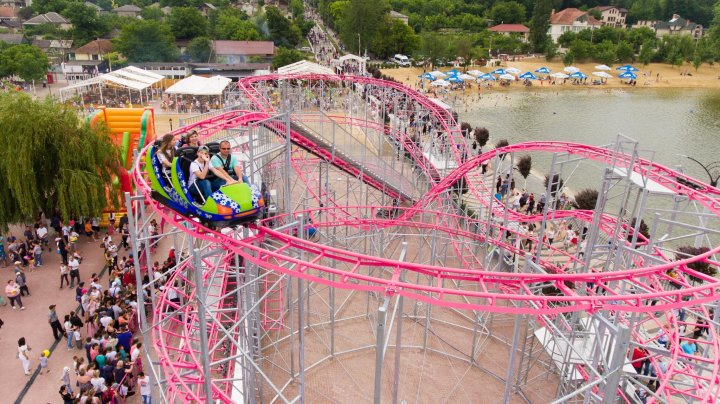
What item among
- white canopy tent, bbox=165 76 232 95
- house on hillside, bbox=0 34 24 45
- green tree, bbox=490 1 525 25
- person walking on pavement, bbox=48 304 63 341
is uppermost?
green tree, bbox=490 1 525 25

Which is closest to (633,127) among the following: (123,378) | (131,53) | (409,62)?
(409,62)

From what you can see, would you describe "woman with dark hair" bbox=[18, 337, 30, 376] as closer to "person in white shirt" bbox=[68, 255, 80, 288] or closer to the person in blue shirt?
"person in white shirt" bbox=[68, 255, 80, 288]

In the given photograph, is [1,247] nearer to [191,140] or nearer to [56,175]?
[56,175]

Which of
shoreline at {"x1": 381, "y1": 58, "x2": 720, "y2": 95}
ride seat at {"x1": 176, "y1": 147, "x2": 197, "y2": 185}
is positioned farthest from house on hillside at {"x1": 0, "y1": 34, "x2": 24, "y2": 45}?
ride seat at {"x1": 176, "y1": 147, "x2": 197, "y2": 185}

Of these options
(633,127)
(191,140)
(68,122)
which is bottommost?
(633,127)

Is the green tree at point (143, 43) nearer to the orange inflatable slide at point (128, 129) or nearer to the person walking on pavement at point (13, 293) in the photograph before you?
the orange inflatable slide at point (128, 129)

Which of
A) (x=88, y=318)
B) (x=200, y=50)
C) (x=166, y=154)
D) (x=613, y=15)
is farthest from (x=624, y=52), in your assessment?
(x=166, y=154)
